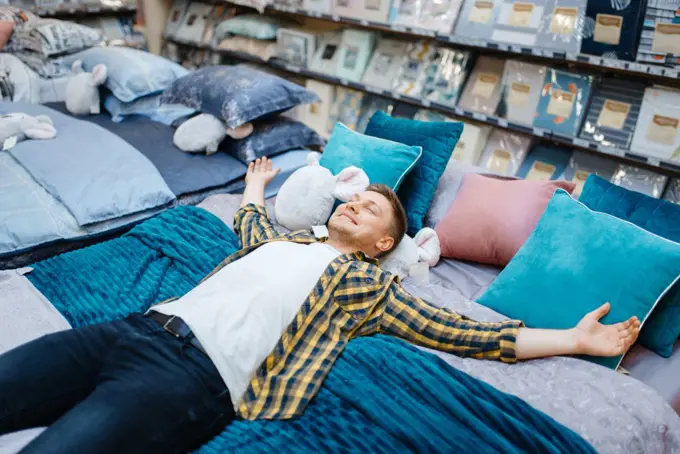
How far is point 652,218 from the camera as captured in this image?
1608 mm

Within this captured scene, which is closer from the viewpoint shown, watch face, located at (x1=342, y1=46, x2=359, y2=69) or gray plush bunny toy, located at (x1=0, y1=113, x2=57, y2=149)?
gray plush bunny toy, located at (x1=0, y1=113, x2=57, y2=149)

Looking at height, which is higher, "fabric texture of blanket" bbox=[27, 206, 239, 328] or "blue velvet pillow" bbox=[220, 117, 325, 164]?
"blue velvet pillow" bbox=[220, 117, 325, 164]

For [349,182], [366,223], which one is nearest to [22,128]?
[349,182]

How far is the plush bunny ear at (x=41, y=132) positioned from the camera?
2.35 m

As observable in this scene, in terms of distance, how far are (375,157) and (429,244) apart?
0.42 metres

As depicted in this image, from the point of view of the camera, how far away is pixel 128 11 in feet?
14.5

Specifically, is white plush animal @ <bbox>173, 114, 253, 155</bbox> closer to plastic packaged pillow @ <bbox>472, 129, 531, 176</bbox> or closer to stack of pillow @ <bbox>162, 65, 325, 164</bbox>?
stack of pillow @ <bbox>162, 65, 325, 164</bbox>

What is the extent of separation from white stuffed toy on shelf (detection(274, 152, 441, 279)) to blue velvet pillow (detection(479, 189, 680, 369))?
317 millimetres

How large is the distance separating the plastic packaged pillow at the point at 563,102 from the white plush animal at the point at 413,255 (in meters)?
1.33

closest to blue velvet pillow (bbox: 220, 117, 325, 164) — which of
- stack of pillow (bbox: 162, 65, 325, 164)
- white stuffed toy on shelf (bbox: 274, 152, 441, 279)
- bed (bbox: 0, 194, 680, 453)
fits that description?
stack of pillow (bbox: 162, 65, 325, 164)

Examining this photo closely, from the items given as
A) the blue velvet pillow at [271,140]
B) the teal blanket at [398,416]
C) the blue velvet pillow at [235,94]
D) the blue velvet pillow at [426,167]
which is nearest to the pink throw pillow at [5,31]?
the blue velvet pillow at [235,94]

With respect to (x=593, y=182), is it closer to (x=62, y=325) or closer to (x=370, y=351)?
(x=370, y=351)

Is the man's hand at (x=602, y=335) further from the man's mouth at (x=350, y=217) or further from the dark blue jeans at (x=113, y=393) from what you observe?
the dark blue jeans at (x=113, y=393)

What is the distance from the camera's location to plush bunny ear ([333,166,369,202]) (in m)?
1.86
